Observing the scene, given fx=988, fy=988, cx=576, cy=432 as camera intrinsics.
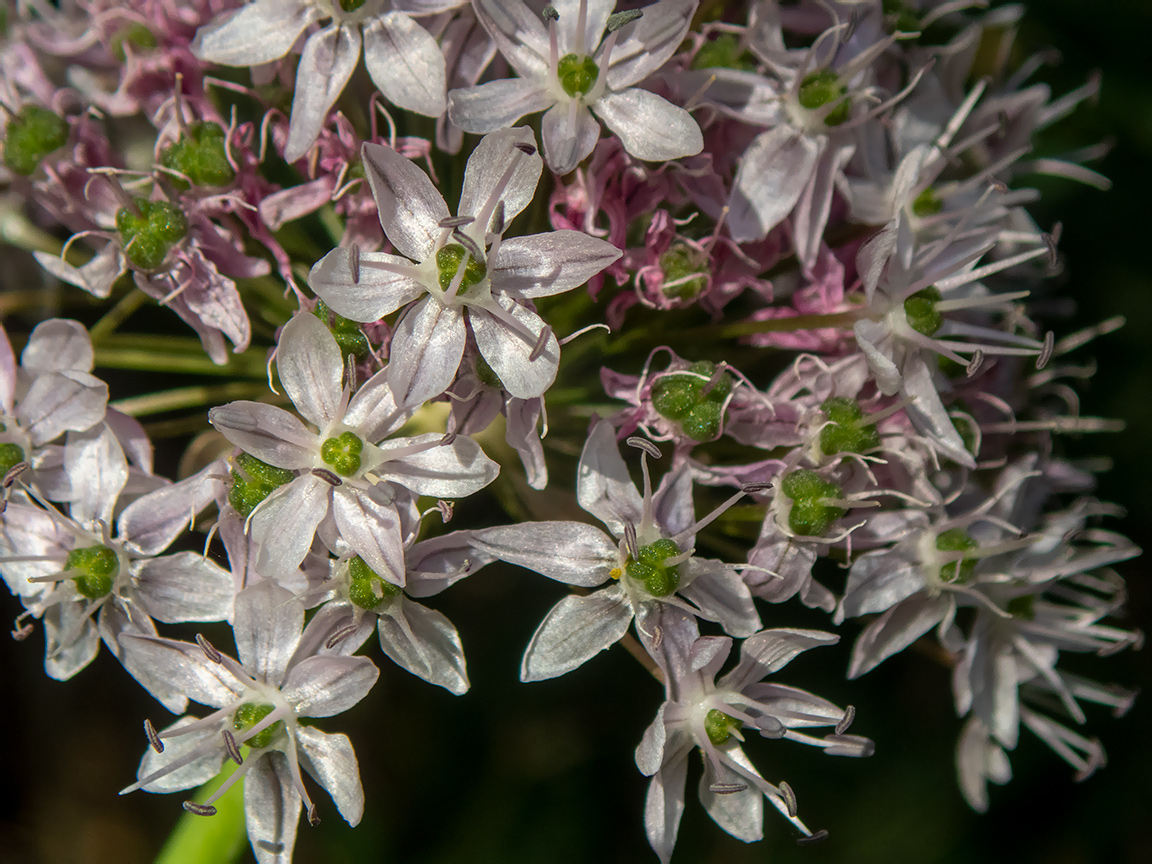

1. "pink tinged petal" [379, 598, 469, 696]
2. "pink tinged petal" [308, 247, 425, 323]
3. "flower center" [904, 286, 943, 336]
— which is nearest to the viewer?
"pink tinged petal" [308, 247, 425, 323]

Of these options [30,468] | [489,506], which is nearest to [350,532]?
[30,468]

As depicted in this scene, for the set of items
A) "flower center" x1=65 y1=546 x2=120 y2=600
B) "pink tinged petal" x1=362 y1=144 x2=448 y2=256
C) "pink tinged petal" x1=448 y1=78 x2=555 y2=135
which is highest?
"pink tinged petal" x1=448 y1=78 x2=555 y2=135

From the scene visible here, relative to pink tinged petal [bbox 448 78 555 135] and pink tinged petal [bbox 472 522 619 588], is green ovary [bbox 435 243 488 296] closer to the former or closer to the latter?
pink tinged petal [bbox 448 78 555 135]

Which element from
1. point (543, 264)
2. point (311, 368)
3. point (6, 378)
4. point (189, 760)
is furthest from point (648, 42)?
point (189, 760)

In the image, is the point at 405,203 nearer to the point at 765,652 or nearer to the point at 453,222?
the point at 453,222

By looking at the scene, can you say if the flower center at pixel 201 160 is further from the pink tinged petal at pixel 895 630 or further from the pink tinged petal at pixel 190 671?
the pink tinged petal at pixel 895 630

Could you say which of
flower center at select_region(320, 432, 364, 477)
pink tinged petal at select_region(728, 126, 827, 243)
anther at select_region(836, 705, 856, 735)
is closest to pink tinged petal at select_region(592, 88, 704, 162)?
pink tinged petal at select_region(728, 126, 827, 243)

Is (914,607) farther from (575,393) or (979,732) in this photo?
(575,393)
